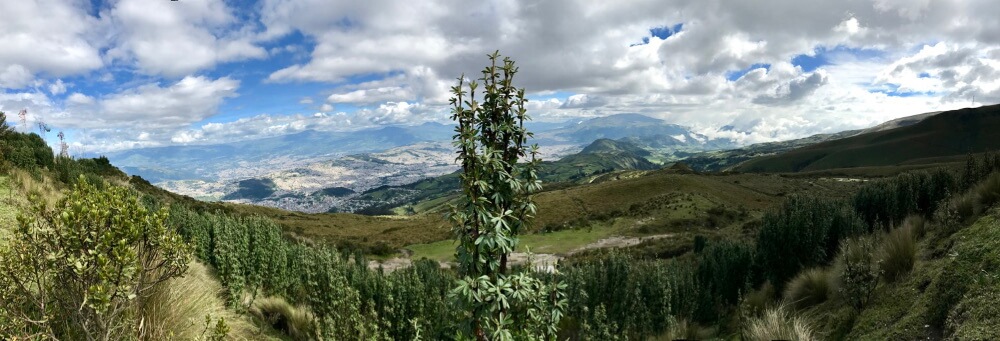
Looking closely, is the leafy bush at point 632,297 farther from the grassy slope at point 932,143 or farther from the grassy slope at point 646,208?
the grassy slope at point 932,143

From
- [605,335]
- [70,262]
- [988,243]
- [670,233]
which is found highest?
[70,262]

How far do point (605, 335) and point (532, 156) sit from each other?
3.92 metres

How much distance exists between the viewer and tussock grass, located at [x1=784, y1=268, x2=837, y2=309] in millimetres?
7859

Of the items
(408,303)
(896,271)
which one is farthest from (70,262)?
(896,271)

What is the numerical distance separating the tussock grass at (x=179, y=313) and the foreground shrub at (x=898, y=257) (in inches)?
371

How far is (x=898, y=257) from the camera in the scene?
22.6ft

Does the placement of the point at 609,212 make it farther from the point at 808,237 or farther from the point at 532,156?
the point at 532,156

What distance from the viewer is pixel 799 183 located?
70.1 m

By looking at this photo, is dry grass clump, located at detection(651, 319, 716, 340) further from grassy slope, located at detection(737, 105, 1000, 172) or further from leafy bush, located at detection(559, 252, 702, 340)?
grassy slope, located at detection(737, 105, 1000, 172)

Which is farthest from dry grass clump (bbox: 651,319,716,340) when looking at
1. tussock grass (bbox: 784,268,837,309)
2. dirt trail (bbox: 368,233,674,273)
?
dirt trail (bbox: 368,233,674,273)

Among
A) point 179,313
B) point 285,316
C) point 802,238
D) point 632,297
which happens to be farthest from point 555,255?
point 179,313

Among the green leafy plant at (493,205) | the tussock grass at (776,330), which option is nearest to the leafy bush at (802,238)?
the tussock grass at (776,330)

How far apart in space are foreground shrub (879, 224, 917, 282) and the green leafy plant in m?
6.05

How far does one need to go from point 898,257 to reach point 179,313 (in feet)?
34.4
